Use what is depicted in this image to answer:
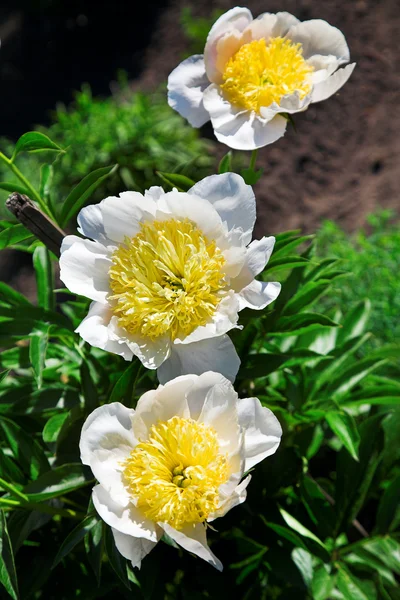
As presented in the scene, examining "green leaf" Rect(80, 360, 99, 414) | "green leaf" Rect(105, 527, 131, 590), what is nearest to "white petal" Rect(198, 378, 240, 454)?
"green leaf" Rect(105, 527, 131, 590)

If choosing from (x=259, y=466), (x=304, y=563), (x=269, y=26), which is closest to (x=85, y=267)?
(x=269, y=26)

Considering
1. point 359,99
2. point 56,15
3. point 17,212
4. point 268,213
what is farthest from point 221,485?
point 56,15

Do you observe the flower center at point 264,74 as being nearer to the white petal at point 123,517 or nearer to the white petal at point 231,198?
the white petal at point 231,198

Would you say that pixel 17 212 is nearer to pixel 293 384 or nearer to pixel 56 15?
pixel 293 384

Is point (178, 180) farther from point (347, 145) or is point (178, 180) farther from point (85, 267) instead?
point (347, 145)

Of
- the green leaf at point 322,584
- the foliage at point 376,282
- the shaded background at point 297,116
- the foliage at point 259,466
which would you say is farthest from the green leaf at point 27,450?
the shaded background at point 297,116

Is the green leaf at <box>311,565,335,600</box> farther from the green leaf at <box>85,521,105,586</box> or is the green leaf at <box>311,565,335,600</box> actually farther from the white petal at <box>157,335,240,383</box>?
the white petal at <box>157,335,240,383</box>

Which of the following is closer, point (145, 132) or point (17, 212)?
point (17, 212)
